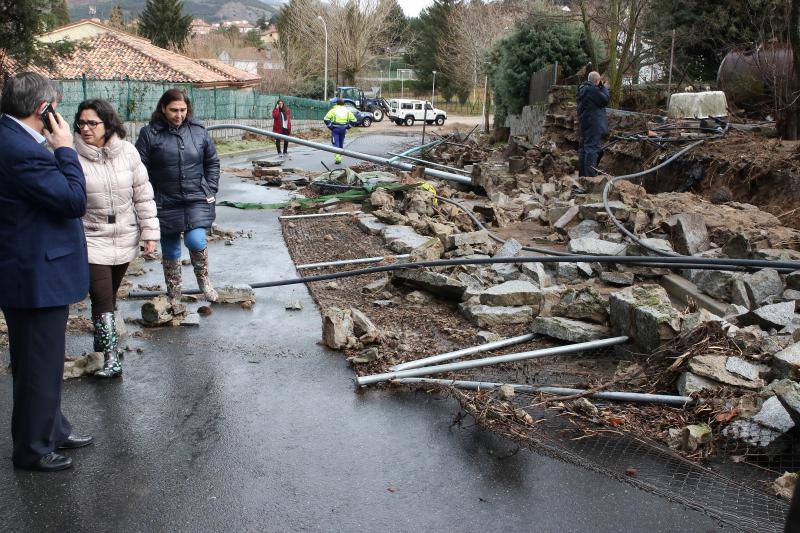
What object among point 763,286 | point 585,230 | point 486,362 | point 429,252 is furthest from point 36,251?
point 585,230

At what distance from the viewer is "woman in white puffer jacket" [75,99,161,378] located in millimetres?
5363

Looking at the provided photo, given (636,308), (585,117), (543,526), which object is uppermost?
(585,117)

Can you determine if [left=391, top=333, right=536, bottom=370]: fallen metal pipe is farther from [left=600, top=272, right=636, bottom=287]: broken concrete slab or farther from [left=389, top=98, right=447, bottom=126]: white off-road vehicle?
[left=389, top=98, right=447, bottom=126]: white off-road vehicle

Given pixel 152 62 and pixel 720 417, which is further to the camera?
pixel 152 62

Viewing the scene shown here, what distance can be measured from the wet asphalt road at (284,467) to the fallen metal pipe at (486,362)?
125 millimetres

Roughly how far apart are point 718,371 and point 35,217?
13.7 feet

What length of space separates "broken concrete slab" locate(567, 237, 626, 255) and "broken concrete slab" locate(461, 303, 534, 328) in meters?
2.35

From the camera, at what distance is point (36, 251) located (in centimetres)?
379

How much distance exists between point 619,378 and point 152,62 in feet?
156

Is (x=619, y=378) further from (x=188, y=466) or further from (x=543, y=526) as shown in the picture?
(x=188, y=466)

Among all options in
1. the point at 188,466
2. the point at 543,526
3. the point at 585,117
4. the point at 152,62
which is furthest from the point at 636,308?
the point at 152,62

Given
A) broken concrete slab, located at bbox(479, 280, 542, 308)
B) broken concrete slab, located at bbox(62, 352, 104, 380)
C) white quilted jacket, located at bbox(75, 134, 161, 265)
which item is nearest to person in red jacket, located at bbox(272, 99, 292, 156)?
broken concrete slab, located at bbox(479, 280, 542, 308)

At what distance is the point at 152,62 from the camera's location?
47531 millimetres

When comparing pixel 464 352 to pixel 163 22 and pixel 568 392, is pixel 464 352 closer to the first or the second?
pixel 568 392
